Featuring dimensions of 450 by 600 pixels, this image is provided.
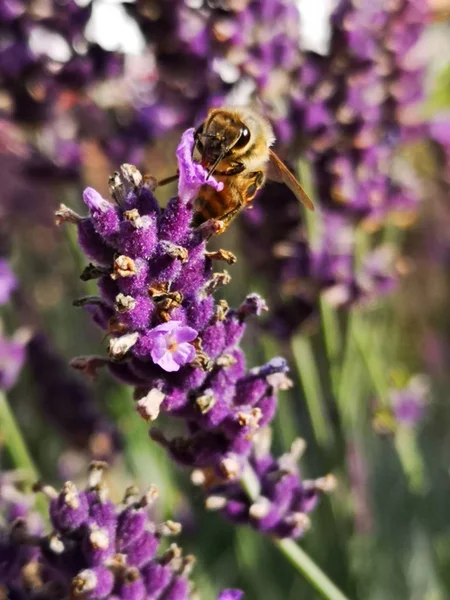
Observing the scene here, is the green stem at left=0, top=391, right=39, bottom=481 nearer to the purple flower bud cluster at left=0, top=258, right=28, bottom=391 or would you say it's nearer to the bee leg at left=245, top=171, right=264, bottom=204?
the purple flower bud cluster at left=0, top=258, right=28, bottom=391

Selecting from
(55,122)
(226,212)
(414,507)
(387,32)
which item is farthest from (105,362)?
(414,507)

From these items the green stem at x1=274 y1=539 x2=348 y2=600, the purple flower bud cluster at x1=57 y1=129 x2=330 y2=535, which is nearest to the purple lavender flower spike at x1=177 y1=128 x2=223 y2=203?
the purple flower bud cluster at x1=57 y1=129 x2=330 y2=535

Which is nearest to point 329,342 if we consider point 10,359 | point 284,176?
point 284,176

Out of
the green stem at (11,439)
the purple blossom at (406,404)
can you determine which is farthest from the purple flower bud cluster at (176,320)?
the purple blossom at (406,404)

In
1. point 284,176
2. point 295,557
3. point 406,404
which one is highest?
point 284,176

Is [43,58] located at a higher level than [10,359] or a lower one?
higher

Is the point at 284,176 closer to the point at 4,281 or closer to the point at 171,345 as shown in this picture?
the point at 171,345

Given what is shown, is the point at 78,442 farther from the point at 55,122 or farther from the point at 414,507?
the point at 414,507
